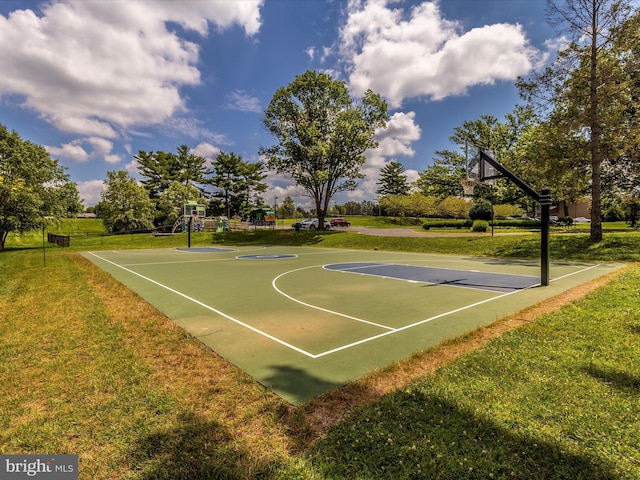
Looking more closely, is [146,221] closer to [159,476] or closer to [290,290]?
[290,290]

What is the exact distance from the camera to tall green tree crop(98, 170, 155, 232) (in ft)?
123

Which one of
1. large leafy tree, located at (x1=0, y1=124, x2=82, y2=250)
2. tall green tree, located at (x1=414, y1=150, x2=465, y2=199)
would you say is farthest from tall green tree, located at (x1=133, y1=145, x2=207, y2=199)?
tall green tree, located at (x1=414, y1=150, x2=465, y2=199)

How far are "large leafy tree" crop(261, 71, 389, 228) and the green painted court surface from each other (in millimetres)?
18552

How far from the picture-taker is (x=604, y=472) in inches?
85.9

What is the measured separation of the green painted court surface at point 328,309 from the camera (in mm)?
4188

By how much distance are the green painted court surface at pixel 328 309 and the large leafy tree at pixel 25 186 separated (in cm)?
1585

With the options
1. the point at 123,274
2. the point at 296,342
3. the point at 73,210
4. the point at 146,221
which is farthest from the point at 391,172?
the point at 296,342

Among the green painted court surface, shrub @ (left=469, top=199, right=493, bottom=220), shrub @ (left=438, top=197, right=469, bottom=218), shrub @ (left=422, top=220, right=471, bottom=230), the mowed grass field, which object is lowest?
the green painted court surface

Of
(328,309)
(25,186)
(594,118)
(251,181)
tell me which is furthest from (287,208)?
(328,309)

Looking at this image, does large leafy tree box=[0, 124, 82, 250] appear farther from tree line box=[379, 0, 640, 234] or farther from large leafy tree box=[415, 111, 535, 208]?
large leafy tree box=[415, 111, 535, 208]

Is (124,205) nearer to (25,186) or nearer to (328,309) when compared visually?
(25,186)

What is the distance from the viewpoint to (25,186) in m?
23.0

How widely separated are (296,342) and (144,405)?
225 cm

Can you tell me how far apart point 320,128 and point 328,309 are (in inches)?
1021
